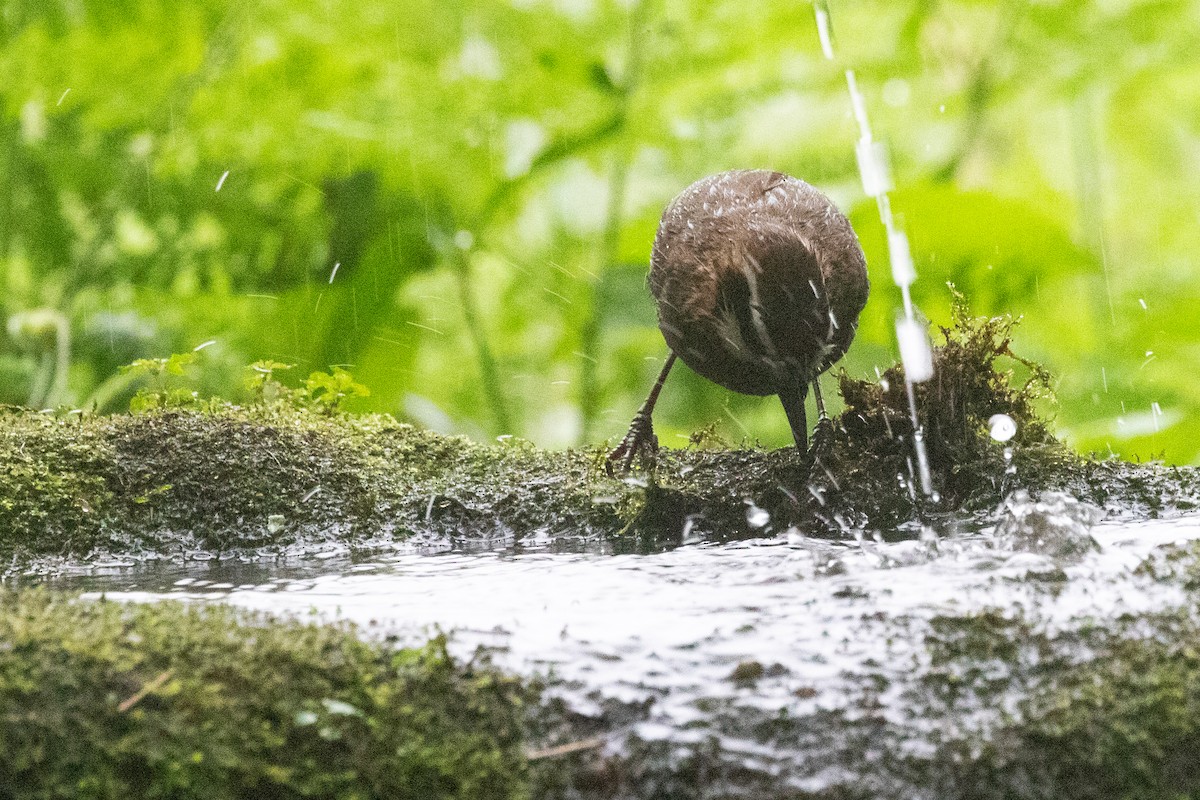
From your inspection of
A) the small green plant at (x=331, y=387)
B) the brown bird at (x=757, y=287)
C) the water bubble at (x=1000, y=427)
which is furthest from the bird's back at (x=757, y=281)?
the small green plant at (x=331, y=387)

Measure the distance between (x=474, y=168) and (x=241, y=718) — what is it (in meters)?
4.60

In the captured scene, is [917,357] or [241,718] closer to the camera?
[241,718]

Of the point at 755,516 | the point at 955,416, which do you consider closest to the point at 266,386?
the point at 755,516

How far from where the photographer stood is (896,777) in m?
1.35

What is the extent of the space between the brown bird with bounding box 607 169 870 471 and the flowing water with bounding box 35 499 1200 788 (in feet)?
1.94

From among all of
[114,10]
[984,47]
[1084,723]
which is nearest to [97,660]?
[1084,723]

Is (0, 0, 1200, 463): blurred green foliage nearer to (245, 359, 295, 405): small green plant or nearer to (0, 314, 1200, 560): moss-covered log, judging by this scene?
(245, 359, 295, 405): small green plant

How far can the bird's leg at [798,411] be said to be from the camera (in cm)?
304

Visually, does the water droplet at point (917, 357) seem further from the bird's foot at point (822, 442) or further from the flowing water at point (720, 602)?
the flowing water at point (720, 602)

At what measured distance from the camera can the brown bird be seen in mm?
2754

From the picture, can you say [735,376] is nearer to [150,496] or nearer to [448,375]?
[150,496]

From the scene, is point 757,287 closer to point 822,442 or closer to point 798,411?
point 798,411

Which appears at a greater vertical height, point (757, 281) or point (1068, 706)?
point (757, 281)

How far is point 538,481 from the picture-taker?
3.27 meters
